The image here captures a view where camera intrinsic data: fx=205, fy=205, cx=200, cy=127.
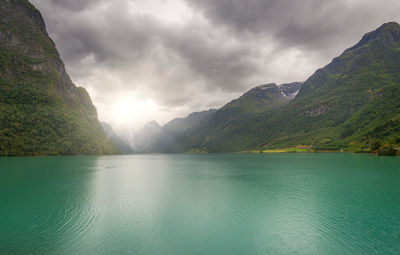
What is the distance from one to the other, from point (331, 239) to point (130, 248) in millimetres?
19933

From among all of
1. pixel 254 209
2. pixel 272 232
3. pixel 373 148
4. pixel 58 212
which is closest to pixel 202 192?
pixel 254 209

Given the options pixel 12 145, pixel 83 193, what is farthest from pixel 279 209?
pixel 12 145

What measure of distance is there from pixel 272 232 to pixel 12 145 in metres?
217

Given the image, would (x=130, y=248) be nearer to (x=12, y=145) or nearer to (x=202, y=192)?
(x=202, y=192)

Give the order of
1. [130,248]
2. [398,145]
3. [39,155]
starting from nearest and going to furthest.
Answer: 1. [130,248]
2. [398,145]
3. [39,155]

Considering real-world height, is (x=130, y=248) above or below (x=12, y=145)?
below

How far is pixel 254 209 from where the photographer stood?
3186 cm

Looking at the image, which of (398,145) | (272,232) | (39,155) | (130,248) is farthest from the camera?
(39,155)

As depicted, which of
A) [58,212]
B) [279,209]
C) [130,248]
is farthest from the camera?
[279,209]

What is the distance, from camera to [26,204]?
33.2 metres

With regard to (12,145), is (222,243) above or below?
below

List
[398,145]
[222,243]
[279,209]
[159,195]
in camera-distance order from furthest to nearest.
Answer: [398,145] < [159,195] < [279,209] < [222,243]

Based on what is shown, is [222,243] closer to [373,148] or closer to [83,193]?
[83,193]

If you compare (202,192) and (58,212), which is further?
(202,192)
